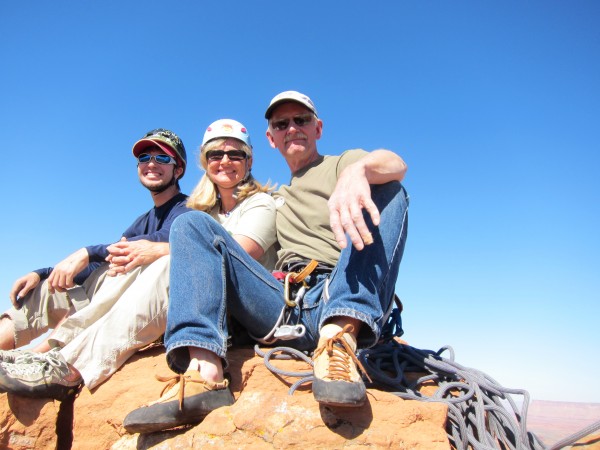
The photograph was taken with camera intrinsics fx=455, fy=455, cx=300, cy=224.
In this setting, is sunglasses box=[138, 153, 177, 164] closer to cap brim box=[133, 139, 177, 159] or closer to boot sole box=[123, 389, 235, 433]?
cap brim box=[133, 139, 177, 159]

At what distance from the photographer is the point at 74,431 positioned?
2.57m

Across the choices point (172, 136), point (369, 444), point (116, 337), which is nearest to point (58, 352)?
point (116, 337)

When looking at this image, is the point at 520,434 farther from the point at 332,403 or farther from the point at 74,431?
the point at 74,431

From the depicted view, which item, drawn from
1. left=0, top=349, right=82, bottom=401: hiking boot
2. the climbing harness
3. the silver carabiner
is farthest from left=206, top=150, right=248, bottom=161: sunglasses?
left=0, top=349, right=82, bottom=401: hiking boot

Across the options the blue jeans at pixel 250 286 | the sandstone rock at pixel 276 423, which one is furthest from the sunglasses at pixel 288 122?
the sandstone rock at pixel 276 423

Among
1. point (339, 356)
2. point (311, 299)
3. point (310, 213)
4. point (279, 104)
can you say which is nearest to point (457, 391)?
point (311, 299)

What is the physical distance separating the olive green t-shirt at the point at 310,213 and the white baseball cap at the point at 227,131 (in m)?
0.60

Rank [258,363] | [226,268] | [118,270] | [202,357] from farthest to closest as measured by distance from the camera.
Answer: [118,270]
[258,363]
[226,268]
[202,357]

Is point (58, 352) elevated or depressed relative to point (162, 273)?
depressed

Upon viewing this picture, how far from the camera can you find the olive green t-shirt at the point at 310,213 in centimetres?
285

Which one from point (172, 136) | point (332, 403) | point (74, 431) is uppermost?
point (172, 136)

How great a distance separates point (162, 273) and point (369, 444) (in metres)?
1.51

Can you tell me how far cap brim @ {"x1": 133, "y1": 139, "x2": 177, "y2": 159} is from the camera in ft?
13.1

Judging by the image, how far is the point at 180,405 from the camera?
1816 millimetres
